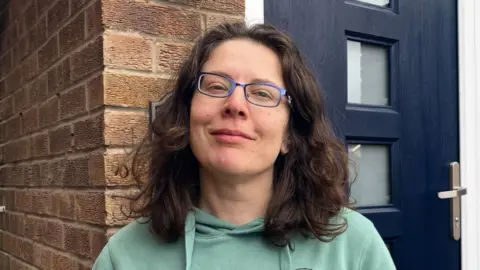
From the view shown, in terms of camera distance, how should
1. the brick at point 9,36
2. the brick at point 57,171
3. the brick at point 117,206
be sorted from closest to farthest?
the brick at point 117,206
the brick at point 57,171
the brick at point 9,36

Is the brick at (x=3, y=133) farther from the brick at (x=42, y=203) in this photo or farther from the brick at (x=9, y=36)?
the brick at (x=42, y=203)

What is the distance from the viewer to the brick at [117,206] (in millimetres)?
1586

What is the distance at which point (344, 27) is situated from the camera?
2.15 m

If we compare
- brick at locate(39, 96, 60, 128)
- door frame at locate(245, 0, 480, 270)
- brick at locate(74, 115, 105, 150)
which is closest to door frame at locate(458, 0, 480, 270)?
door frame at locate(245, 0, 480, 270)

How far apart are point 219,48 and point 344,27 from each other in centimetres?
95

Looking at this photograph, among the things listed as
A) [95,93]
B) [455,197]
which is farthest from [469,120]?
[95,93]

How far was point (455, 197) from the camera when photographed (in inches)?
94.3

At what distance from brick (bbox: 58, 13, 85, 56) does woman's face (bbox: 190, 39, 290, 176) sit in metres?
0.65

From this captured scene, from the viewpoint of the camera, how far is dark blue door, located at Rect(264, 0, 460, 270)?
6.98ft

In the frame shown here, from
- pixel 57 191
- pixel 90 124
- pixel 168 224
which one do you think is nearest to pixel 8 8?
pixel 57 191

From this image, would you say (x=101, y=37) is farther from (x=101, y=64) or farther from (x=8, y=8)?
(x=8, y=8)

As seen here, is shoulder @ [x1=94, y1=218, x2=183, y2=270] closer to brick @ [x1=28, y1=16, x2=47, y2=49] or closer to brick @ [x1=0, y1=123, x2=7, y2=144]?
brick @ [x1=28, y1=16, x2=47, y2=49]

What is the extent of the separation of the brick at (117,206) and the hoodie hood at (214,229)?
320 millimetres

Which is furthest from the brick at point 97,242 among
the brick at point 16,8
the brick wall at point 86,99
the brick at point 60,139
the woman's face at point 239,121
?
the brick at point 16,8
